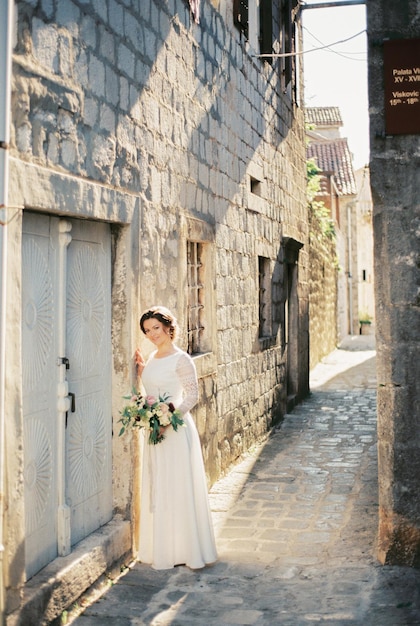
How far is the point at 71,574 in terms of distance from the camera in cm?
399

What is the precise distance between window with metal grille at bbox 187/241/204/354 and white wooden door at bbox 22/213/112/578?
1.83 m

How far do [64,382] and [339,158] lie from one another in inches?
1059

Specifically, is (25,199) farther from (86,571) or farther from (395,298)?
(395,298)

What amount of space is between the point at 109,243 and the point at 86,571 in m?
2.01

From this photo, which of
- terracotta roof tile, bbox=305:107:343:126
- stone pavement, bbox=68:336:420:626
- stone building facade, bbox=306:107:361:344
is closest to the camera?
stone pavement, bbox=68:336:420:626

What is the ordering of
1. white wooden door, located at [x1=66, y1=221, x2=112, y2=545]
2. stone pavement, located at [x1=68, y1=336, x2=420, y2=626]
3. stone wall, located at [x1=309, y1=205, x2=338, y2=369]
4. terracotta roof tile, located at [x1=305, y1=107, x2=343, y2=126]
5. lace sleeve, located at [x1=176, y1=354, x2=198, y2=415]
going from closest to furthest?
stone pavement, located at [x1=68, y1=336, x2=420, y2=626] → white wooden door, located at [x1=66, y1=221, x2=112, y2=545] → lace sleeve, located at [x1=176, y1=354, x2=198, y2=415] → stone wall, located at [x1=309, y1=205, x2=338, y2=369] → terracotta roof tile, located at [x1=305, y1=107, x2=343, y2=126]

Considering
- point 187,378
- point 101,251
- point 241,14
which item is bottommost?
point 187,378

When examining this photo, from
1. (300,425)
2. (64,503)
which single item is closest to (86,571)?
(64,503)

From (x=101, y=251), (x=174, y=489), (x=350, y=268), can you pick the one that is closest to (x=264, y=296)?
(x=101, y=251)

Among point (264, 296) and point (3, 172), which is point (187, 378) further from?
point (264, 296)

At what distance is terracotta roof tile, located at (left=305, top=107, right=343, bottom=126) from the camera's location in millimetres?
32219

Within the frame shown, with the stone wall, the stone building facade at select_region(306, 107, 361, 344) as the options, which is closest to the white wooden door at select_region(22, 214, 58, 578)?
the stone wall

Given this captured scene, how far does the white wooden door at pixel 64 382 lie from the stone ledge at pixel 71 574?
74 millimetres

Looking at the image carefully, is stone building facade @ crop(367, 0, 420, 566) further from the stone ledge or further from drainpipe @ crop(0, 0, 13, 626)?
drainpipe @ crop(0, 0, 13, 626)
